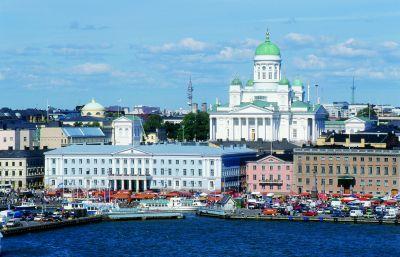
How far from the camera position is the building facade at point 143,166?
282 ft

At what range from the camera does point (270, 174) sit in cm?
8519

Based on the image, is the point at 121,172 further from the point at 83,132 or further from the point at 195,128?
the point at 195,128

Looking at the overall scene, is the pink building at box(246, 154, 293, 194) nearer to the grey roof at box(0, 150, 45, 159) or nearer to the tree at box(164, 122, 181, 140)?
the grey roof at box(0, 150, 45, 159)

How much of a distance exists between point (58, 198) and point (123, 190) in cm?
Answer: 517

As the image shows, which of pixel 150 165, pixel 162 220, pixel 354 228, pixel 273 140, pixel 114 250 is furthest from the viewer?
pixel 273 140

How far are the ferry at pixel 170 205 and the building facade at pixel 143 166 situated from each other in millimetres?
8583

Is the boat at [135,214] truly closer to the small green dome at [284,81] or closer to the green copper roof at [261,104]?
the green copper roof at [261,104]

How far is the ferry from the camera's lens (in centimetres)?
7562

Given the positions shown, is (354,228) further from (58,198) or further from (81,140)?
(81,140)

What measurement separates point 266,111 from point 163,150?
2106cm

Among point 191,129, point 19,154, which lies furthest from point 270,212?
point 191,129

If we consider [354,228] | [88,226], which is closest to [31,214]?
[88,226]

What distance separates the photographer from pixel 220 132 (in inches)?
4350

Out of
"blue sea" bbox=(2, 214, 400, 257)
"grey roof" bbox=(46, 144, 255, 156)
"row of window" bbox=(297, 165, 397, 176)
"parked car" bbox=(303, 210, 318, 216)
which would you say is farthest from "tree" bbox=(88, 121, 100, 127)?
"parked car" bbox=(303, 210, 318, 216)
